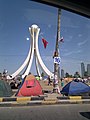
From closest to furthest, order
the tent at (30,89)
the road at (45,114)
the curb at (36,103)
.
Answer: the road at (45,114), the curb at (36,103), the tent at (30,89)

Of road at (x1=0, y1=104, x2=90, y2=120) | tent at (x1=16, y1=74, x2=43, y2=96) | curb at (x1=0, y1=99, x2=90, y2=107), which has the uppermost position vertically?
tent at (x1=16, y1=74, x2=43, y2=96)

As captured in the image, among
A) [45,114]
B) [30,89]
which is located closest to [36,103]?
[45,114]

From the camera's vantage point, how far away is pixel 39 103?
10.6m

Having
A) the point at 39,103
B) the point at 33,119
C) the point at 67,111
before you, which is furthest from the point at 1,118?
the point at 39,103

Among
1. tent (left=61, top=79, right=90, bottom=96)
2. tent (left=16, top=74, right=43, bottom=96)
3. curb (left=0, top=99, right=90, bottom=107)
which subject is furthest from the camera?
tent (left=16, top=74, right=43, bottom=96)

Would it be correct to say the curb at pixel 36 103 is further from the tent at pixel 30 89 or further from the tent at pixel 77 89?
the tent at pixel 30 89

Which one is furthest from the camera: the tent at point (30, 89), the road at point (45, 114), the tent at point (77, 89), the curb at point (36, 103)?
the tent at point (30, 89)

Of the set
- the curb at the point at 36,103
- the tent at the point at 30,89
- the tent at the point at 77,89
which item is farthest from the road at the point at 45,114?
the tent at the point at 30,89

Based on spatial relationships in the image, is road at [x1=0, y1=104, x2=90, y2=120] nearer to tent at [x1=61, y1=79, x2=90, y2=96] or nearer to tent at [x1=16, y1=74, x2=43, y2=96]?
tent at [x1=61, y1=79, x2=90, y2=96]

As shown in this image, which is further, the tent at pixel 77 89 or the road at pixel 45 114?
the tent at pixel 77 89

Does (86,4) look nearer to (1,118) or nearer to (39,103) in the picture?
(1,118)

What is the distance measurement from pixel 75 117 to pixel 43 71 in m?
63.2

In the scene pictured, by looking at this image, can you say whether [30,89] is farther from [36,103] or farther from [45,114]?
[45,114]

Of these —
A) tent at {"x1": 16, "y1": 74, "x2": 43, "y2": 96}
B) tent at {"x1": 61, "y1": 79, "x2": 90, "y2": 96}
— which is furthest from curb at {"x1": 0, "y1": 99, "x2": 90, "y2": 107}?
tent at {"x1": 16, "y1": 74, "x2": 43, "y2": 96}
